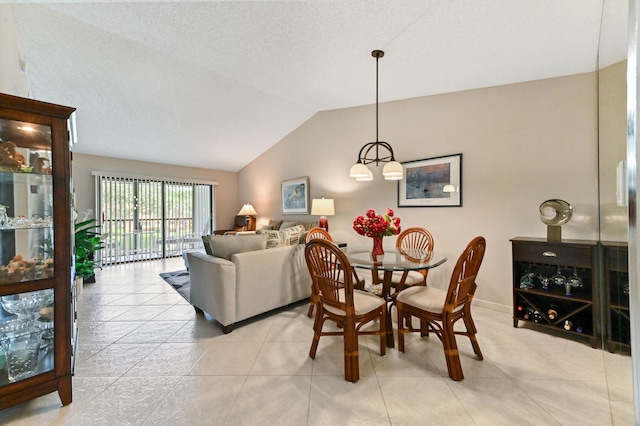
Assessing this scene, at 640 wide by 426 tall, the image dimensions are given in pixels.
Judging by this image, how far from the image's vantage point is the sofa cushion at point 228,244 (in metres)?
2.49

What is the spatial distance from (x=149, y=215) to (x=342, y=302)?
5854mm

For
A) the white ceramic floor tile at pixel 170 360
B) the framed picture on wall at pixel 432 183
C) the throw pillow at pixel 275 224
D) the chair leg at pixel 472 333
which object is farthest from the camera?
the throw pillow at pixel 275 224

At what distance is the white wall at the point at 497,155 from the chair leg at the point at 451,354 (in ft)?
5.23

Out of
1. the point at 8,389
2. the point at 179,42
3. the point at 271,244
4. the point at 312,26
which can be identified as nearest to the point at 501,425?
the point at 271,244

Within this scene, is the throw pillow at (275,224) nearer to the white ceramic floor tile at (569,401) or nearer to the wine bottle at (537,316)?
the wine bottle at (537,316)

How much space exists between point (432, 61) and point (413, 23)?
2.01 feet

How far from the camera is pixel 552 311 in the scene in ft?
7.39

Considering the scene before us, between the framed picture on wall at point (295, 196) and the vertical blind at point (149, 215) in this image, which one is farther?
the vertical blind at point (149, 215)

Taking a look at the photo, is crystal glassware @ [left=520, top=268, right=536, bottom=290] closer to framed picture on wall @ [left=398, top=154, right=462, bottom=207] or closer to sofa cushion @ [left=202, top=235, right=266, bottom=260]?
framed picture on wall @ [left=398, top=154, right=462, bottom=207]

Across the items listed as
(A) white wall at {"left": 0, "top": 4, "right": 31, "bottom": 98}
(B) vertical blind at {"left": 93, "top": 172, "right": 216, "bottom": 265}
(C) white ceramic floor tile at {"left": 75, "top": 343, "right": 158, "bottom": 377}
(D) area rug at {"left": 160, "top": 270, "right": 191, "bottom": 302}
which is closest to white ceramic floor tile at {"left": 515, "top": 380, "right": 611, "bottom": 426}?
(C) white ceramic floor tile at {"left": 75, "top": 343, "right": 158, "bottom": 377}

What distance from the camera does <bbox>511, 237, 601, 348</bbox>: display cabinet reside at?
2.07 meters

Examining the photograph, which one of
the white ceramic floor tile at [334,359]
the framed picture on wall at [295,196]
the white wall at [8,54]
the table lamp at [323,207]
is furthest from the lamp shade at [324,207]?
the white wall at [8,54]

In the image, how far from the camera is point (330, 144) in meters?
4.61

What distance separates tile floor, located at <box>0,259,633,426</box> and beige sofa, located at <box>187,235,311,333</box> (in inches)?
7.9
